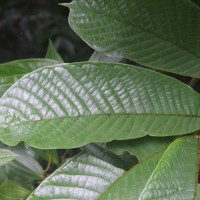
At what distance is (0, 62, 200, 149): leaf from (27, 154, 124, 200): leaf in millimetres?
78

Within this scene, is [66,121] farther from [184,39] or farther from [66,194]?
[184,39]

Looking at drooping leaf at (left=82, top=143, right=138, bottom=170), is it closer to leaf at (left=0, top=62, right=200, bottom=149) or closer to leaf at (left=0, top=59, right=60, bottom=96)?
leaf at (left=0, top=62, right=200, bottom=149)

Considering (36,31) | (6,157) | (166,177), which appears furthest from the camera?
(36,31)

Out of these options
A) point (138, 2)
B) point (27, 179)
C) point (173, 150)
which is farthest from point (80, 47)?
point (173, 150)

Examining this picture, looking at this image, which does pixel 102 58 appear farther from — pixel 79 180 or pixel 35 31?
pixel 35 31

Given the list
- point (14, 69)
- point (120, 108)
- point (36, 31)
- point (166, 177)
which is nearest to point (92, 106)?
point (120, 108)

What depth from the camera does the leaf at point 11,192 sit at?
0.80 metres

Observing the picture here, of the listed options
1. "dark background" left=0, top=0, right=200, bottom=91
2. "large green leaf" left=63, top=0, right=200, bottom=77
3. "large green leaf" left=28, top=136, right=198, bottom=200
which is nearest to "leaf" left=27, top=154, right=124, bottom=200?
"large green leaf" left=28, top=136, right=198, bottom=200

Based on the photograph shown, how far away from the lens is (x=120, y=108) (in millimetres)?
626

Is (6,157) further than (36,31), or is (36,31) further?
(36,31)

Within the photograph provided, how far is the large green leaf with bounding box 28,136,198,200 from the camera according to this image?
1.85 ft

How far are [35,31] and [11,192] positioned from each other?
134 cm

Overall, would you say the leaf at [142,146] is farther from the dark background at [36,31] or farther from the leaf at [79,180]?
the dark background at [36,31]

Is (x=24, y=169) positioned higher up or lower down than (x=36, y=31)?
higher up
